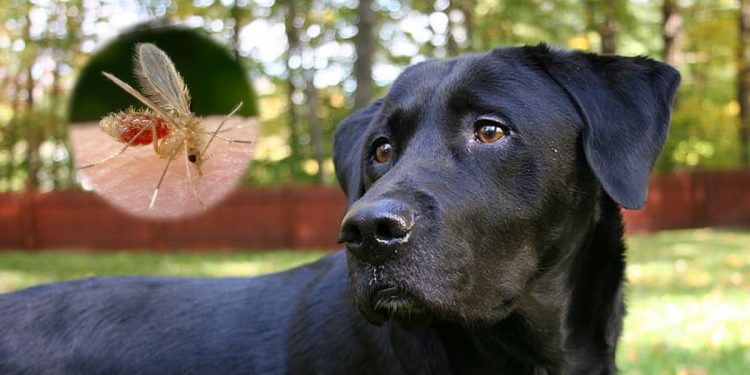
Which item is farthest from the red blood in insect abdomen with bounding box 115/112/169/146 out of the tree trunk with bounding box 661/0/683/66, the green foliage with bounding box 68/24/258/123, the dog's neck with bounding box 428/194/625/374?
the tree trunk with bounding box 661/0/683/66

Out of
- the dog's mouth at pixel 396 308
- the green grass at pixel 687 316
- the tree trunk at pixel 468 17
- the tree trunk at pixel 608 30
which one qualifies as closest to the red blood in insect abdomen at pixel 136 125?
the dog's mouth at pixel 396 308

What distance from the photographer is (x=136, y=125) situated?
2.27 m

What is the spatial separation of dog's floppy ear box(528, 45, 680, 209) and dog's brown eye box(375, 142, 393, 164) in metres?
0.63

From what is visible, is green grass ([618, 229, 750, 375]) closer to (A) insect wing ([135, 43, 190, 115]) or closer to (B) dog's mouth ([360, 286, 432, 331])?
(B) dog's mouth ([360, 286, 432, 331])

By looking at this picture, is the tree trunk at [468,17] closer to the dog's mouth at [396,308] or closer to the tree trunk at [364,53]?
the tree trunk at [364,53]

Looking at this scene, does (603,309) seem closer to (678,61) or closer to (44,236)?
(44,236)

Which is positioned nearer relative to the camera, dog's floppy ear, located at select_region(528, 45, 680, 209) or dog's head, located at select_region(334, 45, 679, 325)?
dog's head, located at select_region(334, 45, 679, 325)

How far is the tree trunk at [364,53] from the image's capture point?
16.9 m

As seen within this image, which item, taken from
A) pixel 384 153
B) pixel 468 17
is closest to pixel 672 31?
pixel 468 17

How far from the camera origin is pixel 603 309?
2.94 metres

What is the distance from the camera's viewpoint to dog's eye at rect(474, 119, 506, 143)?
261 centimetres

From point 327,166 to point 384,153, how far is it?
25.8m

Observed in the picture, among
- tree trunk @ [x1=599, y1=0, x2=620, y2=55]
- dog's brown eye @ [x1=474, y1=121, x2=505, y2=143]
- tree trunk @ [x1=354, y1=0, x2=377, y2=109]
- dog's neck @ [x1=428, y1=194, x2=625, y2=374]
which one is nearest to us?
dog's brown eye @ [x1=474, y1=121, x2=505, y2=143]

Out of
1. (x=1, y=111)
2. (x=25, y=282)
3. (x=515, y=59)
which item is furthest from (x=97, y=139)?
(x=1, y=111)
